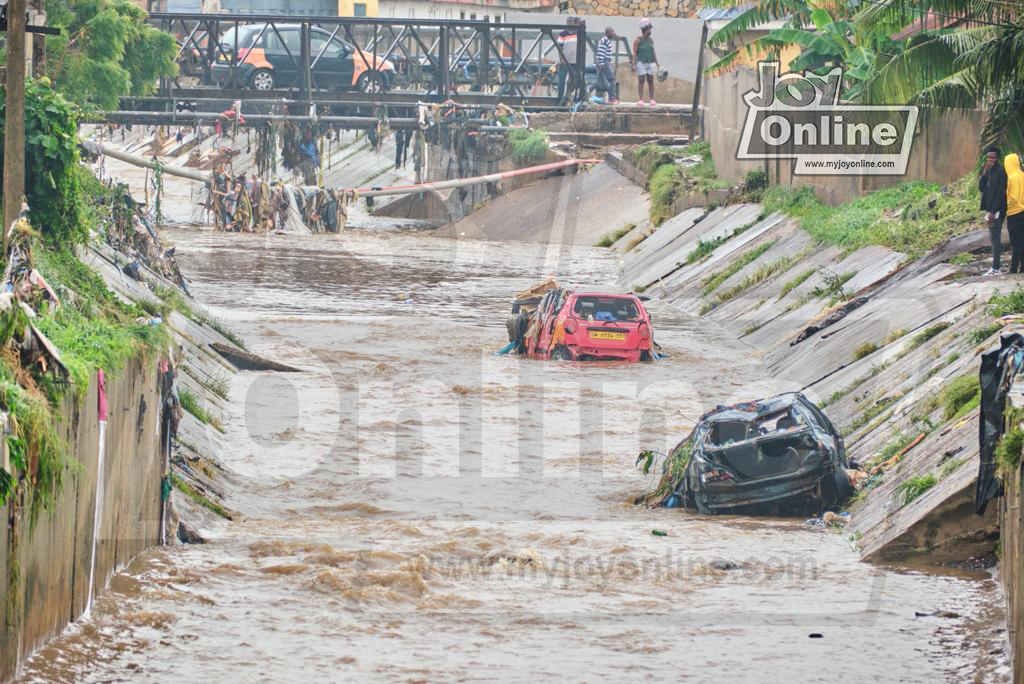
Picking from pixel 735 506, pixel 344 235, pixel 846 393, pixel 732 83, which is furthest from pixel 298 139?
pixel 735 506

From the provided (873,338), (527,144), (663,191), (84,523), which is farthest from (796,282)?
(527,144)

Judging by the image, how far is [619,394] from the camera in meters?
23.4

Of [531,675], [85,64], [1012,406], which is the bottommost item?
[531,675]

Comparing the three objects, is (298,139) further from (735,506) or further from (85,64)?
(735,506)

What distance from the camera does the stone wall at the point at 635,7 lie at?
2564 inches

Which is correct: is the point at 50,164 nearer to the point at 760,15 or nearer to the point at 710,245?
the point at 760,15

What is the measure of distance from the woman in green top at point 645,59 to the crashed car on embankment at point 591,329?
2532cm

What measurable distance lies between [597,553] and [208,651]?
4.23 metres


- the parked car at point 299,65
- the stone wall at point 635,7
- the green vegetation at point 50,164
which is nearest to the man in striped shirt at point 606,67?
the parked car at point 299,65

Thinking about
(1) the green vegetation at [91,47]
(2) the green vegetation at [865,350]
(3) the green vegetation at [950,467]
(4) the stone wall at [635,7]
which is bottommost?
(3) the green vegetation at [950,467]

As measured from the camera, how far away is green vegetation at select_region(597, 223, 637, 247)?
45.3m

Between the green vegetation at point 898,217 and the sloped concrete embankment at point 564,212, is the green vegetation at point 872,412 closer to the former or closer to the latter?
the green vegetation at point 898,217
